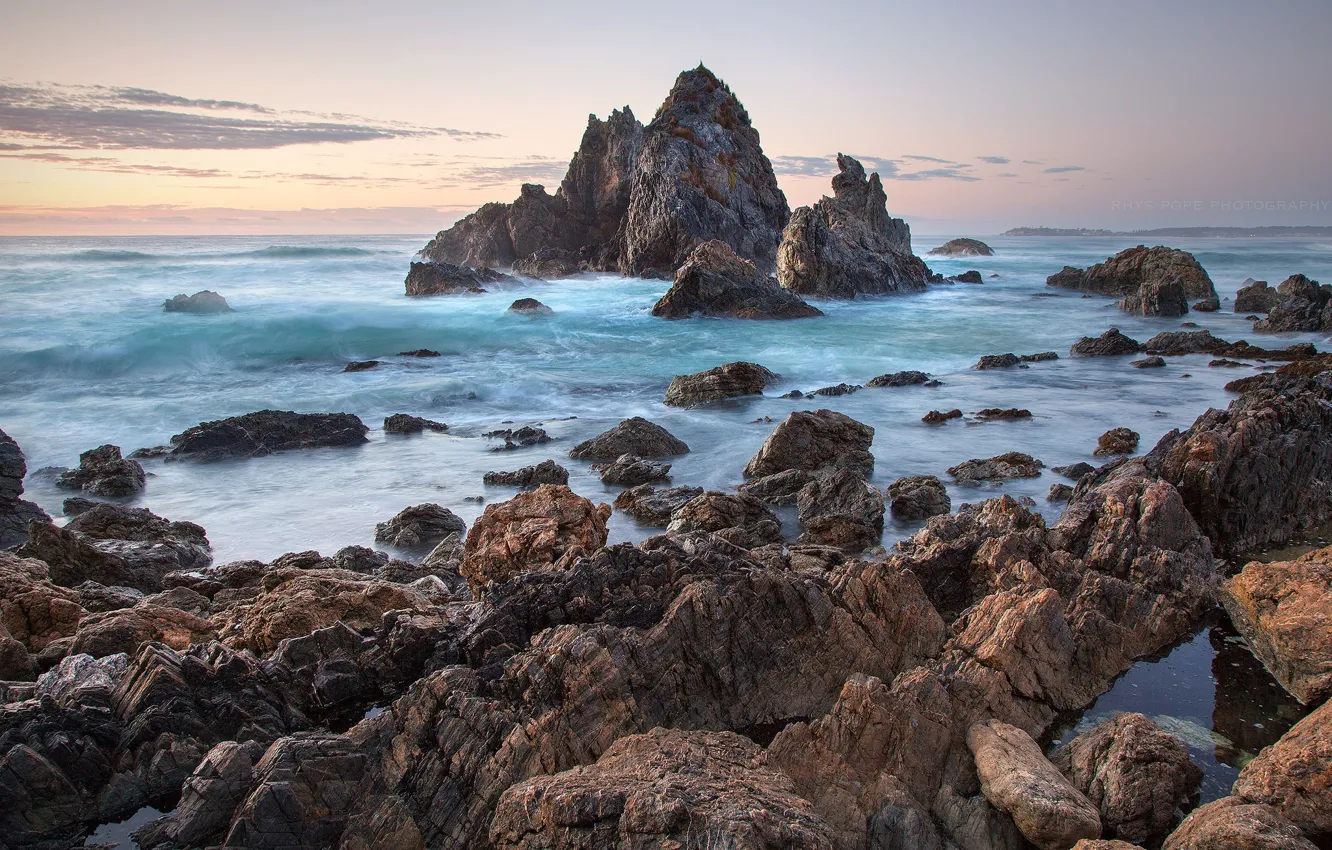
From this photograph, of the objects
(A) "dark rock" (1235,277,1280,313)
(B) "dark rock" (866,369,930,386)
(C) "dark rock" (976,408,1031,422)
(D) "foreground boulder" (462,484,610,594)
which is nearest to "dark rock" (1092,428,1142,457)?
(C) "dark rock" (976,408,1031,422)

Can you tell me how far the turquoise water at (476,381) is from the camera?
12.7 m


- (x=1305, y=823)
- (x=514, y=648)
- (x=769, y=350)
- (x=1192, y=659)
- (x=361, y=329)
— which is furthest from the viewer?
(x=361, y=329)

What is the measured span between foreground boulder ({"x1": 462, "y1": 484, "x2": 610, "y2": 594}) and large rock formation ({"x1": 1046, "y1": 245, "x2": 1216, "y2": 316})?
32.6 meters

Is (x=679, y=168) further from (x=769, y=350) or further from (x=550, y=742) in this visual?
(x=550, y=742)

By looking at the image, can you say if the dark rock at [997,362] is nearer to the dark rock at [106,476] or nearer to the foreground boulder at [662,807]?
the dark rock at [106,476]

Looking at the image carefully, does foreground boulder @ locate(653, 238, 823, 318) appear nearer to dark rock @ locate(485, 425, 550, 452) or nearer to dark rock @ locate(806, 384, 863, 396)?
dark rock @ locate(806, 384, 863, 396)

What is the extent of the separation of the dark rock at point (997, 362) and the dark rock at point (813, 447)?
12.0 metres

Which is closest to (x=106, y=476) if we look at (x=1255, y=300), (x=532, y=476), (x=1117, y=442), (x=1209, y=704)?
(x=532, y=476)

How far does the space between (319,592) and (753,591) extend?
355 centimetres

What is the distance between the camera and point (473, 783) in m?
→ 4.49

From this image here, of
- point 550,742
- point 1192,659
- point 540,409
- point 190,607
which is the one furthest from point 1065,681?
point 540,409

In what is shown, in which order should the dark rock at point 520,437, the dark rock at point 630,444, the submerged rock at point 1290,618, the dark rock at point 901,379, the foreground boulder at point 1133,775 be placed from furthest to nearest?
the dark rock at point 901,379
the dark rock at point 520,437
the dark rock at point 630,444
the submerged rock at point 1290,618
the foreground boulder at point 1133,775

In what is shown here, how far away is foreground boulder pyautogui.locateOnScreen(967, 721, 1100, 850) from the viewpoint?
4273mm

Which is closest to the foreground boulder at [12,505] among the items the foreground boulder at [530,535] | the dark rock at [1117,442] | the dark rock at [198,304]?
the foreground boulder at [530,535]
